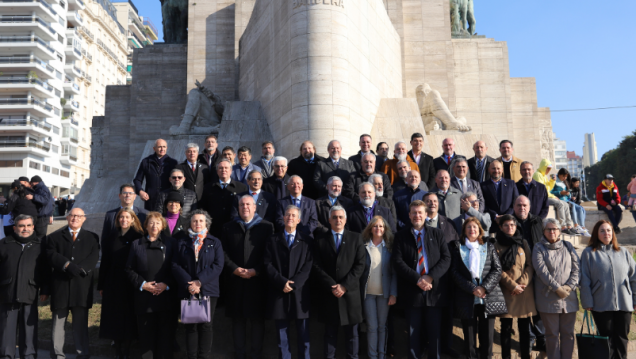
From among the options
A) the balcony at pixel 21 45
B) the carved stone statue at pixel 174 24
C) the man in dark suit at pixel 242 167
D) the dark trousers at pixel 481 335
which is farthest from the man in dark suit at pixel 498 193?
the balcony at pixel 21 45

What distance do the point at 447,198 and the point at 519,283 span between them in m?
1.39

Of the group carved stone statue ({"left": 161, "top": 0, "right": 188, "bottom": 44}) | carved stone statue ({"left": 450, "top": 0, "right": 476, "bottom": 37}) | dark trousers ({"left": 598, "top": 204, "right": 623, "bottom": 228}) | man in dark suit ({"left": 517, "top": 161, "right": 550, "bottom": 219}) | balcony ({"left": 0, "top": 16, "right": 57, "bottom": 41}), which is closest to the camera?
man in dark suit ({"left": 517, "top": 161, "right": 550, "bottom": 219})

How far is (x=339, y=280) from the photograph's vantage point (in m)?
5.67

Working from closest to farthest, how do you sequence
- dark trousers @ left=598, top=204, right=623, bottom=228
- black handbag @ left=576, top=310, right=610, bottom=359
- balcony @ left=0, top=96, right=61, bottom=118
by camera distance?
black handbag @ left=576, top=310, right=610, bottom=359
dark trousers @ left=598, top=204, right=623, bottom=228
balcony @ left=0, top=96, right=61, bottom=118

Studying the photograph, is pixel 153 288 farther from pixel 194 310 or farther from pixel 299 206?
pixel 299 206

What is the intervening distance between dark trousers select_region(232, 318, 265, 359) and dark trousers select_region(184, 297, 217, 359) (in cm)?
33

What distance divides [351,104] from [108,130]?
1269 cm

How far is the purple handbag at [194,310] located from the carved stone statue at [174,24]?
53.7 feet

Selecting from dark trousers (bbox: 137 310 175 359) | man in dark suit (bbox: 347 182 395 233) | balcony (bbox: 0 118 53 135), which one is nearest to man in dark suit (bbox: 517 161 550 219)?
man in dark suit (bbox: 347 182 395 233)

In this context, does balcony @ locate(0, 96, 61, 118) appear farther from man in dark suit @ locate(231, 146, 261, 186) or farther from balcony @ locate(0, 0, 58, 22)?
man in dark suit @ locate(231, 146, 261, 186)

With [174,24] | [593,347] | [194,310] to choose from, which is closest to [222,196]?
[194,310]

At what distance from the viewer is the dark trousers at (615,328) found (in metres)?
5.68

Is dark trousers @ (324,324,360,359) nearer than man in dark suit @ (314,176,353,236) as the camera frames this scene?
Yes

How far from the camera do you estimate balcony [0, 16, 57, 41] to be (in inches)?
1895
